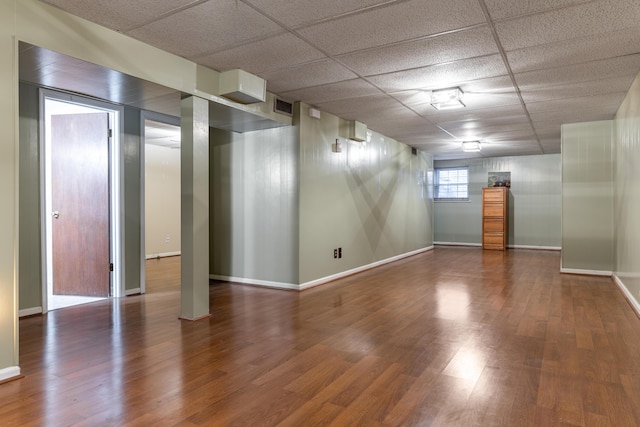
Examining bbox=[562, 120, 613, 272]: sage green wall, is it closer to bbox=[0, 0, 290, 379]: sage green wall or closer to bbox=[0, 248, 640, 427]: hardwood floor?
bbox=[0, 248, 640, 427]: hardwood floor

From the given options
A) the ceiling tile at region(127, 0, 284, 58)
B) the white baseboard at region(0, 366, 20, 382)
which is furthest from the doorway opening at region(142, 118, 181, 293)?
the white baseboard at region(0, 366, 20, 382)

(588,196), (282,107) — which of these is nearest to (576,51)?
(282,107)

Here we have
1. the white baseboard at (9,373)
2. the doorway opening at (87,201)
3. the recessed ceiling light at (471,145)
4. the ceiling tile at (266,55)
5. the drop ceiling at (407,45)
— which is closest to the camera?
the white baseboard at (9,373)

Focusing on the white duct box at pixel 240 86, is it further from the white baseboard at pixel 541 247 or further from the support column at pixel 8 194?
the white baseboard at pixel 541 247

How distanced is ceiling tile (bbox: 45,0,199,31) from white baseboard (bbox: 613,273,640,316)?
4826mm

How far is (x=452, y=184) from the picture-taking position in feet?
36.5

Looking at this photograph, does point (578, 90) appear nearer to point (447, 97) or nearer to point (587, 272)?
point (447, 97)

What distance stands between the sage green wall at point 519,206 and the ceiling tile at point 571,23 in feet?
25.2

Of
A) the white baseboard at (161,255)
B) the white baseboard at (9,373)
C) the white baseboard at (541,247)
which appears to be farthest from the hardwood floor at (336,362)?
the white baseboard at (541,247)

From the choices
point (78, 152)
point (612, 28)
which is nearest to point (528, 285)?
point (612, 28)

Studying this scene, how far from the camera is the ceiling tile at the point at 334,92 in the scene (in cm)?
439

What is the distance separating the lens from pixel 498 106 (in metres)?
5.24

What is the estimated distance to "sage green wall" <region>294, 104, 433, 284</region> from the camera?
5301mm

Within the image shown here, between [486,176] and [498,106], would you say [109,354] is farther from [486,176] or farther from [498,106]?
[486,176]
